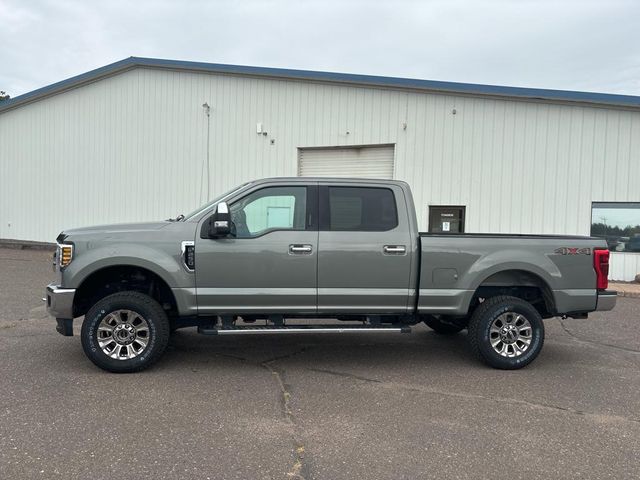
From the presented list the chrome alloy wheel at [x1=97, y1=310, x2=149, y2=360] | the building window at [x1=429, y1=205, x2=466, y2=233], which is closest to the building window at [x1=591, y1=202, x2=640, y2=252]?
the building window at [x1=429, y1=205, x2=466, y2=233]

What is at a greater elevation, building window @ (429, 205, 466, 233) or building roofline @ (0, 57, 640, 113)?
building roofline @ (0, 57, 640, 113)

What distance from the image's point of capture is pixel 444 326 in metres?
6.83

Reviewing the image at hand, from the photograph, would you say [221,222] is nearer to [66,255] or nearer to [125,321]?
[125,321]

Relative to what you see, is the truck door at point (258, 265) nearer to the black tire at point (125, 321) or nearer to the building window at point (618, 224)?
the black tire at point (125, 321)

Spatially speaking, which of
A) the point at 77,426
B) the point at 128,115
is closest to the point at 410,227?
the point at 77,426

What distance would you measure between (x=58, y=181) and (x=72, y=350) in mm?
14208

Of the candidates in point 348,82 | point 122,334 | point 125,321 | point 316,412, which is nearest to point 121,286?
point 125,321

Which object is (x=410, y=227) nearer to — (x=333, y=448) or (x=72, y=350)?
(x=333, y=448)

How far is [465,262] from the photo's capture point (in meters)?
5.27

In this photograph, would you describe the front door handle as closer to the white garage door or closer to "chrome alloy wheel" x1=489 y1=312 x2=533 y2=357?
"chrome alloy wheel" x1=489 y1=312 x2=533 y2=357

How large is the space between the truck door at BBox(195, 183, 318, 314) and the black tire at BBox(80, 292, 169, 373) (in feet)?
1.51

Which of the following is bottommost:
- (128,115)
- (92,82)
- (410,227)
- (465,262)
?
(465,262)

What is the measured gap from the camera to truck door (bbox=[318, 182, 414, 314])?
203 inches

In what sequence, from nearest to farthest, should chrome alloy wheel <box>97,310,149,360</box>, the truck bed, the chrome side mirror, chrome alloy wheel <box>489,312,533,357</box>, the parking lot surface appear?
the parking lot surface < the chrome side mirror < chrome alloy wheel <box>97,310,149,360</box> < the truck bed < chrome alloy wheel <box>489,312,533,357</box>
